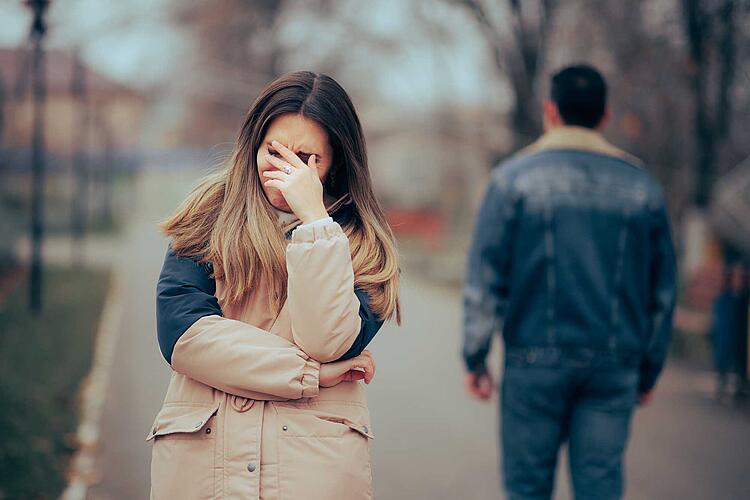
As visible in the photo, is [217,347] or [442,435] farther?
[442,435]

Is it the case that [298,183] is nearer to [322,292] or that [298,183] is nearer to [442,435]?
[322,292]

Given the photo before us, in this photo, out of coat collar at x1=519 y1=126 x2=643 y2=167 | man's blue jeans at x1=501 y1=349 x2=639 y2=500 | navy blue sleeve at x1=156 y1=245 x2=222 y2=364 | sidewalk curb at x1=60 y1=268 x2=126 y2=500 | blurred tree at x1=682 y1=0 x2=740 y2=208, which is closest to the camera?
navy blue sleeve at x1=156 y1=245 x2=222 y2=364

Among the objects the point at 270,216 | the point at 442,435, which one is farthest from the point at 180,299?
the point at 442,435

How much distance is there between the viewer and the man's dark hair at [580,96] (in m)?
3.82

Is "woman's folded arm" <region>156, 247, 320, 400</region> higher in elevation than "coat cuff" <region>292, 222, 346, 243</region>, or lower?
lower

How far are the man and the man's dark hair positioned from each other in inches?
4.7

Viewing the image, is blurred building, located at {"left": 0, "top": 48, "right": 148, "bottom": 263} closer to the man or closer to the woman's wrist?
the man

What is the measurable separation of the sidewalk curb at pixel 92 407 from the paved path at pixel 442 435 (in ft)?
0.28

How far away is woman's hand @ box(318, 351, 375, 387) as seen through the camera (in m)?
2.28

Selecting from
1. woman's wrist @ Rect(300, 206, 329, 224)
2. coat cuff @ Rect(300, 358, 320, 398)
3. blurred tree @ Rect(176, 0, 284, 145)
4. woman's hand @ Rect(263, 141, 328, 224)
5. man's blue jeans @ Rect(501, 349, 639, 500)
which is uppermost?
blurred tree @ Rect(176, 0, 284, 145)

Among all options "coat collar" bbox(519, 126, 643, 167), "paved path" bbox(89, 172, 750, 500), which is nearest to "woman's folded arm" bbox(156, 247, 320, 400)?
"paved path" bbox(89, 172, 750, 500)

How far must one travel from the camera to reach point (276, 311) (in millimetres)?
2365

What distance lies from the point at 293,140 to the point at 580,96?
1.79 m

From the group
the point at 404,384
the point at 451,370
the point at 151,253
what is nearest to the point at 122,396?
the point at 404,384
